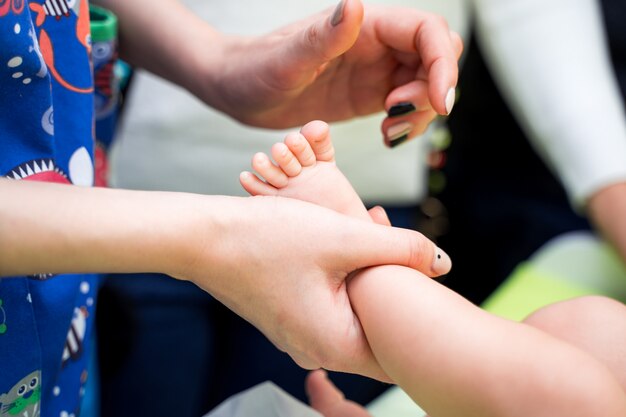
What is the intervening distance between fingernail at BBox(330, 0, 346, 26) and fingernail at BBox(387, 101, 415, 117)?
0.13m

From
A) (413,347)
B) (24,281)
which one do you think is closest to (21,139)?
(24,281)

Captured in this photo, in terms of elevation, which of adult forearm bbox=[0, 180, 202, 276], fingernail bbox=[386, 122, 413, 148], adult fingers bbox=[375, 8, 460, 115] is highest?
adult fingers bbox=[375, 8, 460, 115]

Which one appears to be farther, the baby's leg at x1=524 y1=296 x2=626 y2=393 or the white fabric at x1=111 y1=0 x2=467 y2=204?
the white fabric at x1=111 y1=0 x2=467 y2=204

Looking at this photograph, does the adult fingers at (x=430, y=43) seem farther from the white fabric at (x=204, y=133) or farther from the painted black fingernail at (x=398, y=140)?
the white fabric at (x=204, y=133)

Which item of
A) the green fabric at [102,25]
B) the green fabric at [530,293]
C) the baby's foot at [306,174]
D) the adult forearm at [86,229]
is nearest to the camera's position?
the adult forearm at [86,229]

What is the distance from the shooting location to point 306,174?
556mm

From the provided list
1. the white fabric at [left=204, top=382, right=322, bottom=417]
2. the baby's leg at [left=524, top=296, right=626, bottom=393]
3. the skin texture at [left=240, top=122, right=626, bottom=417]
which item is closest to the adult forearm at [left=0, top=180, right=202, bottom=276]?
the skin texture at [left=240, top=122, right=626, bottom=417]

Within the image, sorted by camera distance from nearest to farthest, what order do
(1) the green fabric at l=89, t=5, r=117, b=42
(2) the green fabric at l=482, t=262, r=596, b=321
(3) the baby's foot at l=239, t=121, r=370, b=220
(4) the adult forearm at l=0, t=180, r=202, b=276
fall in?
(4) the adult forearm at l=0, t=180, r=202, b=276 < (3) the baby's foot at l=239, t=121, r=370, b=220 < (1) the green fabric at l=89, t=5, r=117, b=42 < (2) the green fabric at l=482, t=262, r=596, b=321

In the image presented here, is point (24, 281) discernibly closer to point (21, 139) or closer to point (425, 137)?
point (21, 139)

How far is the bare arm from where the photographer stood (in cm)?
45

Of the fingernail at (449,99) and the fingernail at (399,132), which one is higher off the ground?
the fingernail at (449,99)

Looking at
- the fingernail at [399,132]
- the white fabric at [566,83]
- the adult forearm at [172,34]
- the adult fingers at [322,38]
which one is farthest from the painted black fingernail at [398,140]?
the white fabric at [566,83]

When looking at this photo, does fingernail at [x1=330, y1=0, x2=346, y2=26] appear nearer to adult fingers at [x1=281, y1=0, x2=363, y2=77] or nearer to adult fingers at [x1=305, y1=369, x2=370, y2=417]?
adult fingers at [x1=281, y1=0, x2=363, y2=77]

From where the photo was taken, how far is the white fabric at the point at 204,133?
0.92 meters
